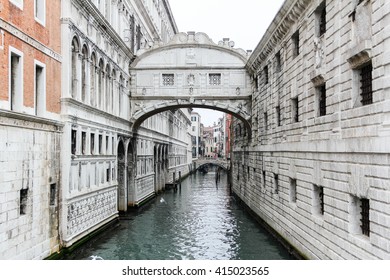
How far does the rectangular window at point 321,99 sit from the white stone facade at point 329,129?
27 mm

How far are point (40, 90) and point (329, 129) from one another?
25.0ft

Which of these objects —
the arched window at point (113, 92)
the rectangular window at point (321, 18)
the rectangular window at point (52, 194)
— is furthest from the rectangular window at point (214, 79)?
the rectangular window at point (52, 194)

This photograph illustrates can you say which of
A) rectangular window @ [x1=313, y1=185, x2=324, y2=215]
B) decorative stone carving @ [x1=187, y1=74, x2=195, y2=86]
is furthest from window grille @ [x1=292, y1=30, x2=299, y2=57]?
decorative stone carving @ [x1=187, y1=74, x2=195, y2=86]

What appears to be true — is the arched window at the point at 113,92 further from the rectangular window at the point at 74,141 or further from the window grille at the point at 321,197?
the window grille at the point at 321,197

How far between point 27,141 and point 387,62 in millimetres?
8293

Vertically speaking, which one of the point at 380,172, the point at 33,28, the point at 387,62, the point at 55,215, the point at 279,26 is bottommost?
the point at 55,215

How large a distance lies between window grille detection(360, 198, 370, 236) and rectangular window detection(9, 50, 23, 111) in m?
8.05

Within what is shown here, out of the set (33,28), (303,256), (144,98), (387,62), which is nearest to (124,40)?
(144,98)

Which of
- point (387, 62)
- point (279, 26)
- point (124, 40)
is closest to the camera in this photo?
point (387, 62)

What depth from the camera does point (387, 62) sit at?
27.3 feet

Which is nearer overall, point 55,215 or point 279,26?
point 55,215

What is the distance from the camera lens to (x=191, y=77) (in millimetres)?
24203

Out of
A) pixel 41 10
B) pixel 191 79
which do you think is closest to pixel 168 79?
pixel 191 79

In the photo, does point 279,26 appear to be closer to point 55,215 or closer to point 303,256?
point 303,256
